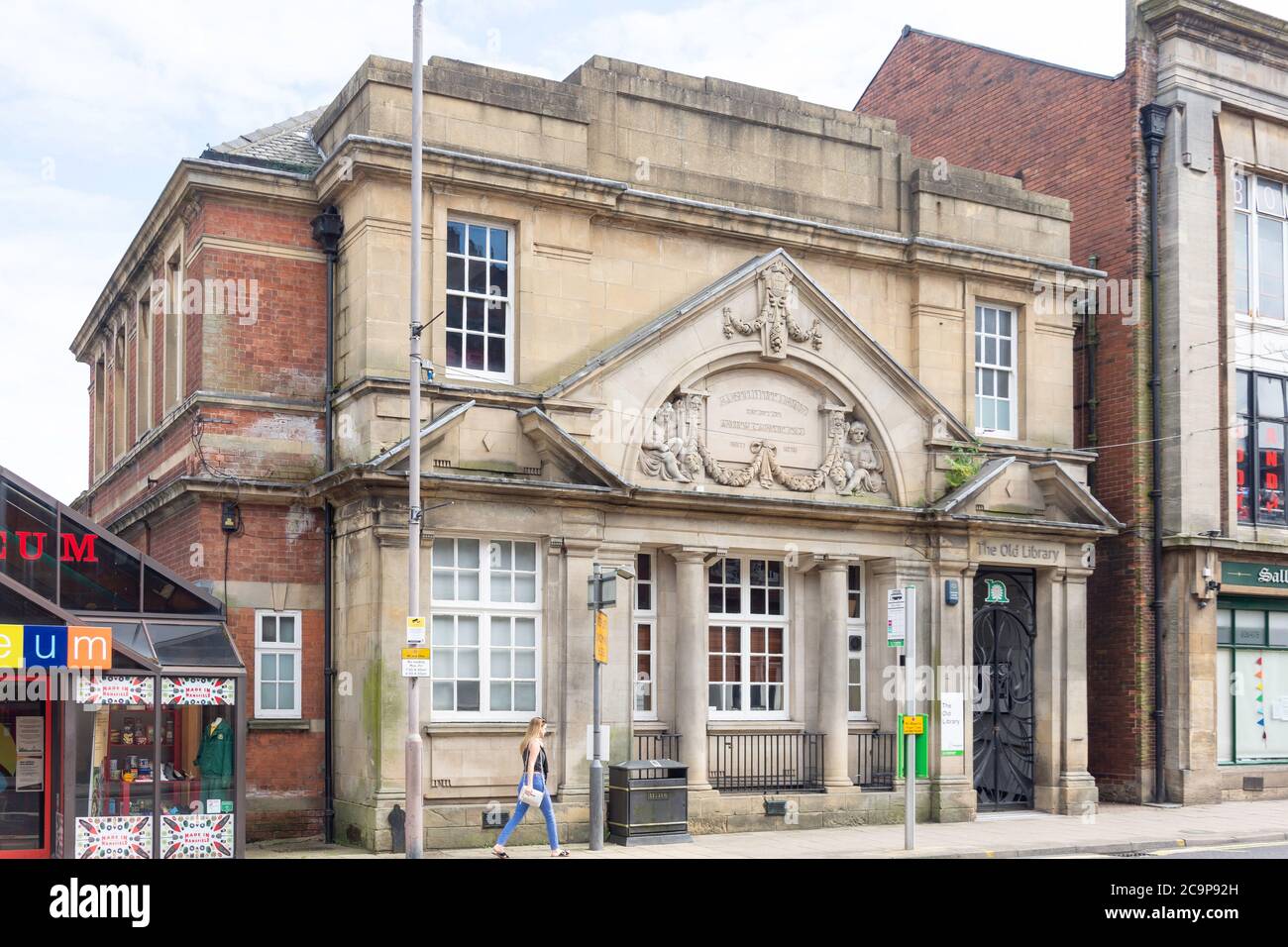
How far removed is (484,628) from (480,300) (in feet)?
14.4

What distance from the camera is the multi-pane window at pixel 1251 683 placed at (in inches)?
1005

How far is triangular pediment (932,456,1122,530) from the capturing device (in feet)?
74.3

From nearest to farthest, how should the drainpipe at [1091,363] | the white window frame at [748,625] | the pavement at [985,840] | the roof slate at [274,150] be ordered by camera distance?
the pavement at [985,840] < the roof slate at [274,150] < the white window frame at [748,625] < the drainpipe at [1091,363]

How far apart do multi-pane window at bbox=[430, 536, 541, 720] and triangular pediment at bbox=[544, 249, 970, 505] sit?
2129 millimetres

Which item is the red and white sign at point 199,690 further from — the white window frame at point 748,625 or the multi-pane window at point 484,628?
the white window frame at point 748,625

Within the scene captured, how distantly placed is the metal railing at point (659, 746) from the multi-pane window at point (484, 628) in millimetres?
1853

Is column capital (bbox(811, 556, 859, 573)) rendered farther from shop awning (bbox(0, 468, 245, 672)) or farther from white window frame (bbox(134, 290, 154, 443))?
white window frame (bbox(134, 290, 154, 443))

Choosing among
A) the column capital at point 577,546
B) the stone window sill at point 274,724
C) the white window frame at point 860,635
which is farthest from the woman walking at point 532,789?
the white window frame at point 860,635

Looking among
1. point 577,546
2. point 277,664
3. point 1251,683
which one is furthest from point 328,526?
point 1251,683

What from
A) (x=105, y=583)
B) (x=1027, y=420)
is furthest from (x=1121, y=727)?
(x=105, y=583)

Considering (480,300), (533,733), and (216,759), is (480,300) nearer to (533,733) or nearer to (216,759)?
(533,733)

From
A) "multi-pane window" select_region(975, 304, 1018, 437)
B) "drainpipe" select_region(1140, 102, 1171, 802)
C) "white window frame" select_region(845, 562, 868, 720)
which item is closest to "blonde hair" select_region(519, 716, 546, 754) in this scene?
"white window frame" select_region(845, 562, 868, 720)
